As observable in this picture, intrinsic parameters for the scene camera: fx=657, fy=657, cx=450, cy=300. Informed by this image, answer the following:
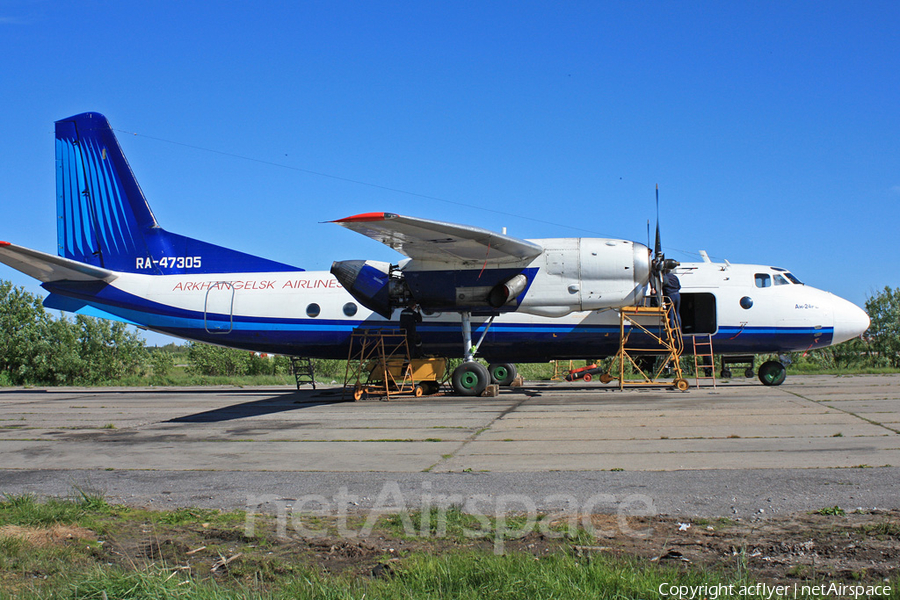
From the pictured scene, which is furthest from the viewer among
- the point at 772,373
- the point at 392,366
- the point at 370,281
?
the point at 392,366

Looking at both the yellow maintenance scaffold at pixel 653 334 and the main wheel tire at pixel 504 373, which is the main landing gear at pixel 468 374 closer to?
the yellow maintenance scaffold at pixel 653 334

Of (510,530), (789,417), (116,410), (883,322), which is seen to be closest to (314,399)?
(116,410)

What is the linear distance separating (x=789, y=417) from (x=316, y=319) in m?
12.6

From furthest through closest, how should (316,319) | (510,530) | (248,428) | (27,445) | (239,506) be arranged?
(316,319), (248,428), (27,445), (239,506), (510,530)

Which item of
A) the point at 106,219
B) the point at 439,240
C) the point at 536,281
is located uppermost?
the point at 106,219

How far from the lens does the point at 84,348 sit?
31938mm

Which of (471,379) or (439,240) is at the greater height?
(439,240)

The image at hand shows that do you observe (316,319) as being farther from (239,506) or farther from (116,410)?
(239,506)

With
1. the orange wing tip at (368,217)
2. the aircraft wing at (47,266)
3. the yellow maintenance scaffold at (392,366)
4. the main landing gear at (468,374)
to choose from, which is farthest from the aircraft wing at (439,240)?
the aircraft wing at (47,266)

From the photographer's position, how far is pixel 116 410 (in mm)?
15578

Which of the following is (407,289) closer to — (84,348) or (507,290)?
(507,290)

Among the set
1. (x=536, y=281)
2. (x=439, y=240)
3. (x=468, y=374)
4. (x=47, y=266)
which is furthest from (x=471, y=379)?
(x=47, y=266)

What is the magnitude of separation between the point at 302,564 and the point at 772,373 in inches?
674

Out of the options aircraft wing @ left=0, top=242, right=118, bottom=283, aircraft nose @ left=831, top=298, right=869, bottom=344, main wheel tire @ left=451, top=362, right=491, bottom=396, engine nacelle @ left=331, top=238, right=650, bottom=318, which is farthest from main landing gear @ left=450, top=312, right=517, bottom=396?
aircraft wing @ left=0, top=242, right=118, bottom=283
